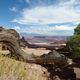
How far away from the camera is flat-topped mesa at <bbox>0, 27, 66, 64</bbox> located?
1244 cm

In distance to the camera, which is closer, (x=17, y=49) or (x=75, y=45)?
(x=17, y=49)

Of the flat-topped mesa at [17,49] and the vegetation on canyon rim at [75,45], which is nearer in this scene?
the flat-topped mesa at [17,49]

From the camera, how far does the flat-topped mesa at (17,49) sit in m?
12.4

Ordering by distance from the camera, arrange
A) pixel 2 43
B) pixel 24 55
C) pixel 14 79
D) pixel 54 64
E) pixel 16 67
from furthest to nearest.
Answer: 1. pixel 54 64
2. pixel 24 55
3. pixel 2 43
4. pixel 16 67
5. pixel 14 79

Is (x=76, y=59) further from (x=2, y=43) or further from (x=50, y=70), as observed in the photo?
(x=2, y=43)

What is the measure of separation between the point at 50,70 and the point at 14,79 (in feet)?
25.7

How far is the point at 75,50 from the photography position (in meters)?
15.3

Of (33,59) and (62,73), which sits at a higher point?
(33,59)

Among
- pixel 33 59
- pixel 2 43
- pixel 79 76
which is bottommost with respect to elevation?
pixel 79 76

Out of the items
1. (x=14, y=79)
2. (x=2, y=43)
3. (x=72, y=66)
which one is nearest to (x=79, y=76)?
(x=72, y=66)

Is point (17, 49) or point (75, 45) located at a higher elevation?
point (75, 45)

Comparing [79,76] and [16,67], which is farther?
[79,76]

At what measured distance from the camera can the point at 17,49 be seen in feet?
42.3

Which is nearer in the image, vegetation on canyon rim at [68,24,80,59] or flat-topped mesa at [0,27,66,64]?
flat-topped mesa at [0,27,66,64]
